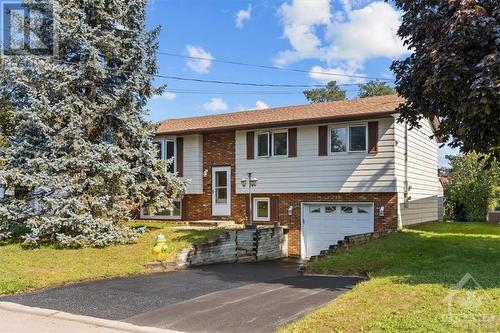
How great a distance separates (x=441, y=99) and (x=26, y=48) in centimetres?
1260

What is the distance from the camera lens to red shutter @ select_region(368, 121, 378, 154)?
1698 cm

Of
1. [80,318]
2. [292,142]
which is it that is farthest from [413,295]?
[292,142]

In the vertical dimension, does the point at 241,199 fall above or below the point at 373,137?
below

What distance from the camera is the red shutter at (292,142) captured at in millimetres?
18781

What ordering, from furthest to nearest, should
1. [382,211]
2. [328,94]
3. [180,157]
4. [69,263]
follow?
[328,94] → [180,157] → [382,211] → [69,263]

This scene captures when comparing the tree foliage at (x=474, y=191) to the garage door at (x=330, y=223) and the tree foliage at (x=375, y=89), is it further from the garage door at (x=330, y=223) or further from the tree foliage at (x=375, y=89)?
the tree foliage at (x=375, y=89)

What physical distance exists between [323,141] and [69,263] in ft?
34.0

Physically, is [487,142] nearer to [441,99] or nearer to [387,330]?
[441,99]

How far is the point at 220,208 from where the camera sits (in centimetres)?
2061

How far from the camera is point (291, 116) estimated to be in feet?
63.0

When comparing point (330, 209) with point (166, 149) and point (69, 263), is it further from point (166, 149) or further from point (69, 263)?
point (69, 263)

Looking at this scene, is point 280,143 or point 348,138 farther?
point 280,143

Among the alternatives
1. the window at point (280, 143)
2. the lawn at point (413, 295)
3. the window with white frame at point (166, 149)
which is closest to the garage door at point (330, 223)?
the window at point (280, 143)

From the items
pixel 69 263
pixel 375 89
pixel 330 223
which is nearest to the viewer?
pixel 69 263
